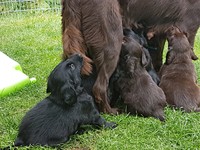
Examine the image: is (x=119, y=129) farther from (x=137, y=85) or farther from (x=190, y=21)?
(x=190, y=21)

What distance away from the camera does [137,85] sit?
4223mm

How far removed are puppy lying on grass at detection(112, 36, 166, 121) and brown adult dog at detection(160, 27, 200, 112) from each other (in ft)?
0.53

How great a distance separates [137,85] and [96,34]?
67 cm

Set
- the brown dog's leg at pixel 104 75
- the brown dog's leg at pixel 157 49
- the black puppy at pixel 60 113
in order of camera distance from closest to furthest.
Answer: the black puppy at pixel 60 113 → the brown dog's leg at pixel 104 75 → the brown dog's leg at pixel 157 49

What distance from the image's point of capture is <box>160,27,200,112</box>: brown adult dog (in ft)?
13.8

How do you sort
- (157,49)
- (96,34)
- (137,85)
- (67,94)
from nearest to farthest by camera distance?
(67,94) → (96,34) → (137,85) → (157,49)

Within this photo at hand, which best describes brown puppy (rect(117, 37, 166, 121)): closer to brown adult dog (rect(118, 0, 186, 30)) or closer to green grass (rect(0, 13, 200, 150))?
green grass (rect(0, 13, 200, 150))

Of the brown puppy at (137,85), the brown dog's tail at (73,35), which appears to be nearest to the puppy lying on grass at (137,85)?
the brown puppy at (137,85)

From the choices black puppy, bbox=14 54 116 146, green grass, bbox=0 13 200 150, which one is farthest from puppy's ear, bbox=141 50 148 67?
black puppy, bbox=14 54 116 146

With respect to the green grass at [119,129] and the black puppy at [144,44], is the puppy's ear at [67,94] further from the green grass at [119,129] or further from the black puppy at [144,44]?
the black puppy at [144,44]

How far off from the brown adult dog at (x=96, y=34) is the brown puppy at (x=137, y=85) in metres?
0.19

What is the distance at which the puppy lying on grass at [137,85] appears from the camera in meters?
4.11

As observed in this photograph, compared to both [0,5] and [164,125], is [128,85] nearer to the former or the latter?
[164,125]

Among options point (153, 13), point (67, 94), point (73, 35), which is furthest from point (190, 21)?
point (67, 94)
